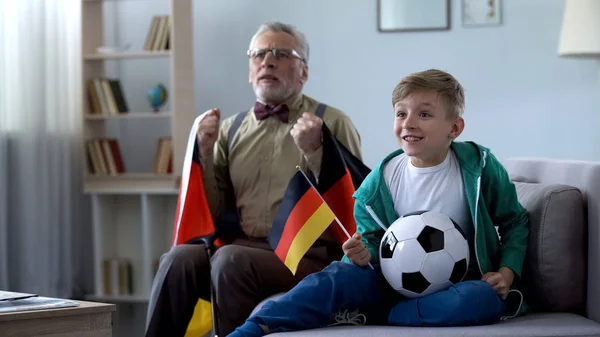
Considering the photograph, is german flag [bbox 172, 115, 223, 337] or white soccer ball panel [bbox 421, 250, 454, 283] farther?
german flag [bbox 172, 115, 223, 337]

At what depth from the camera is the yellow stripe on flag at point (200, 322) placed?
2.68m

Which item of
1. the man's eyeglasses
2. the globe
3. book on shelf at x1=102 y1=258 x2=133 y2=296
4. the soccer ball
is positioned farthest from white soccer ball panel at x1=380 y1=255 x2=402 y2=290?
the globe

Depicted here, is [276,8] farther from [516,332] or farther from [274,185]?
[516,332]

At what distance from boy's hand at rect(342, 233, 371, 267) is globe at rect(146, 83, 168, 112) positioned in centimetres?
245

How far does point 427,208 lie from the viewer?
2.18m

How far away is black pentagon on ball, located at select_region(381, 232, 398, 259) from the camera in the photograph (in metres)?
2.05

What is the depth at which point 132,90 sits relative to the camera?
4582 millimetres

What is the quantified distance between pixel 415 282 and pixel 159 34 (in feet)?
8.25

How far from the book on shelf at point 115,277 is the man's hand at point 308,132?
5.86ft

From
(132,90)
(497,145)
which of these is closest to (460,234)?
(497,145)

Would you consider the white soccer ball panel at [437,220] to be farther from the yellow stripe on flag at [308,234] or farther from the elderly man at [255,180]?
the elderly man at [255,180]

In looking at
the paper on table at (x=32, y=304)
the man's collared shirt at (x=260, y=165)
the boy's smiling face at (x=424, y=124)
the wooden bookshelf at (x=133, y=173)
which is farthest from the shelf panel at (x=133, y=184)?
the boy's smiling face at (x=424, y=124)

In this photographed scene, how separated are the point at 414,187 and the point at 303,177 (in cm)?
44

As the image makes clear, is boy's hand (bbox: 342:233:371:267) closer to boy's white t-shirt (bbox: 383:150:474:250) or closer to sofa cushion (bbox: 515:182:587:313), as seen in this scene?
boy's white t-shirt (bbox: 383:150:474:250)
